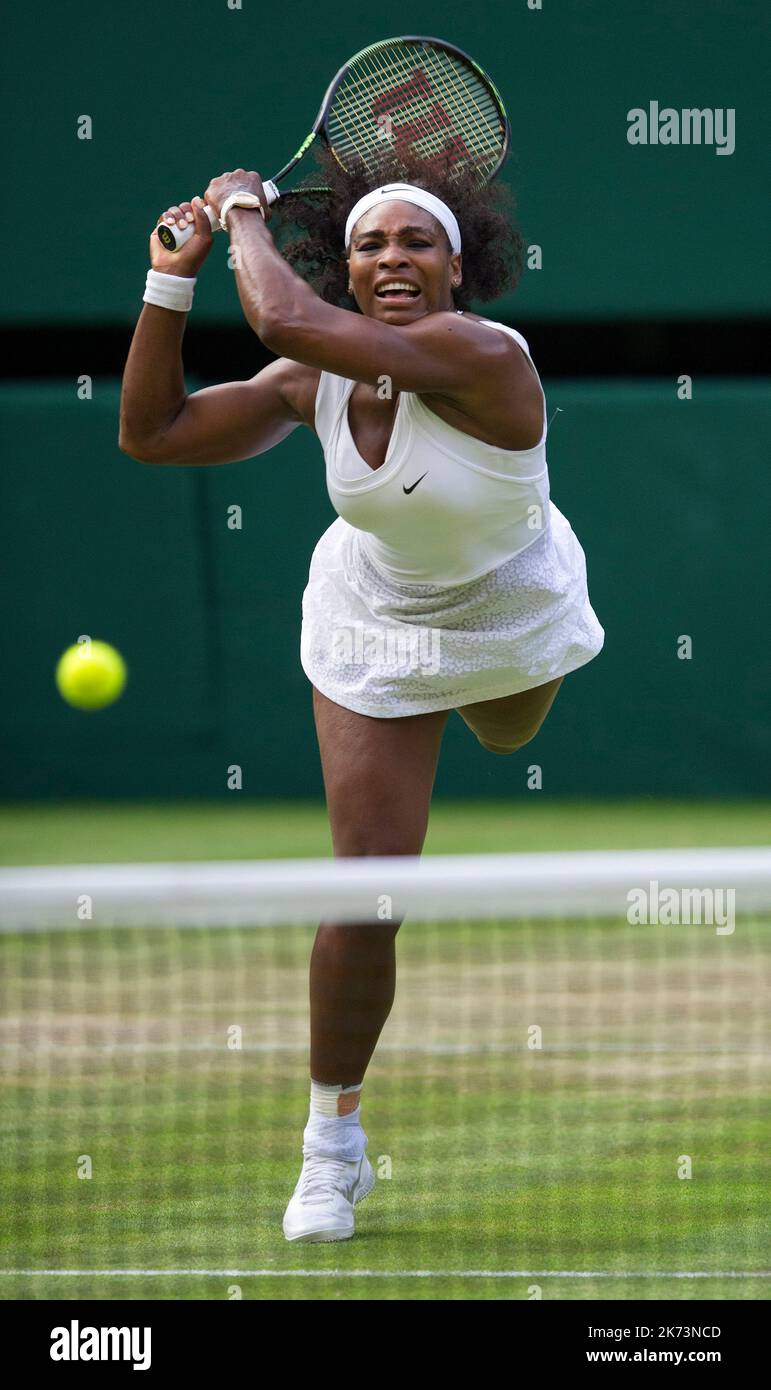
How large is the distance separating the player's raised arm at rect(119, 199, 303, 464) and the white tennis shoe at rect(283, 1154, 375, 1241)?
126 centimetres

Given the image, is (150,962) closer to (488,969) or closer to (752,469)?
(488,969)

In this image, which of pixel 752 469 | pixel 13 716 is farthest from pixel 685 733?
pixel 13 716

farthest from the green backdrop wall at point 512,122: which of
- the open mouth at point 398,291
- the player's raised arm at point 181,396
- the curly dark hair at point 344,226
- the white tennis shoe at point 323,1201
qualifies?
the white tennis shoe at point 323,1201

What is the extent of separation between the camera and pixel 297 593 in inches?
349

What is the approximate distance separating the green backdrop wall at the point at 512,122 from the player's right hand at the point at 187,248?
588 cm

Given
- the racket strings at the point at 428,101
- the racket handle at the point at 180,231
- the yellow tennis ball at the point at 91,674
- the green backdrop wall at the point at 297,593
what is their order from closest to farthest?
the racket handle at the point at 180,231 → the racket strings at the point at 428,101 → the yellow tennis ball at the point at 91,674 → the green backdrop wall at the point at 297,593

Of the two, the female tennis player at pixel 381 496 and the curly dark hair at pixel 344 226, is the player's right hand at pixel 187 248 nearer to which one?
the female tennis player at pixel 381 496

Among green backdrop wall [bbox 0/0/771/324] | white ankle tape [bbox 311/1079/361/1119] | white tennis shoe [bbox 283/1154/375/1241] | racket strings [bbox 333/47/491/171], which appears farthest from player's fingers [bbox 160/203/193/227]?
green backdrop wall [bbox 0/0/771/324]

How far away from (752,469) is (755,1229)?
637 cm

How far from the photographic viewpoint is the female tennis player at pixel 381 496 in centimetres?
294

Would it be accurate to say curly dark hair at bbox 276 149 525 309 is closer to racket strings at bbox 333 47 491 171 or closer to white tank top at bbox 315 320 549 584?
racket strings at bbox 333 47 491 171

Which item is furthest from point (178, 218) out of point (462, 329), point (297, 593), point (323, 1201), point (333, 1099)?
point (297, 593)

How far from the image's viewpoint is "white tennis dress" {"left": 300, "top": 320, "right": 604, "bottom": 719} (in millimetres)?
3035

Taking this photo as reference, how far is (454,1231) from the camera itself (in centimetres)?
295
